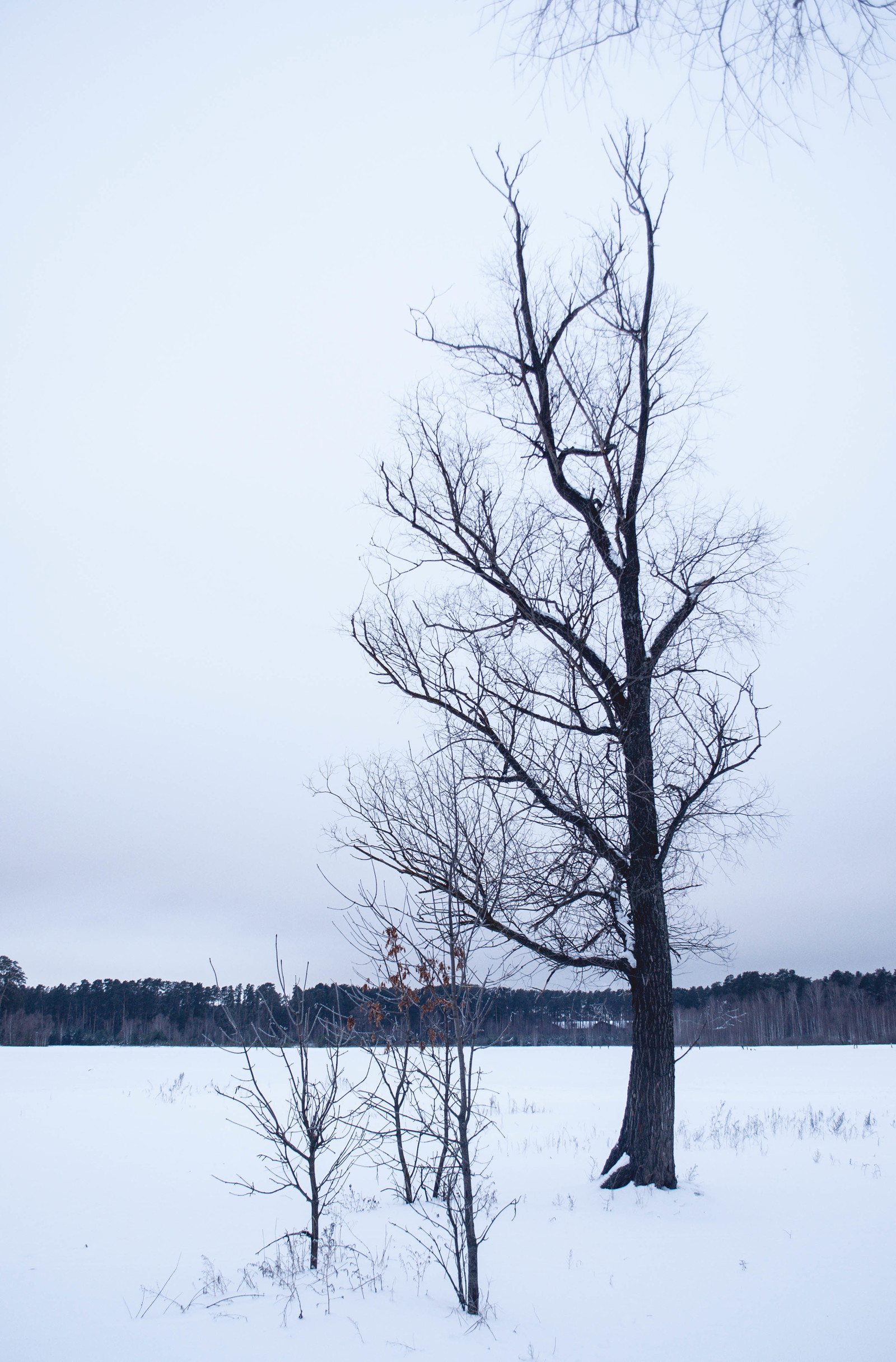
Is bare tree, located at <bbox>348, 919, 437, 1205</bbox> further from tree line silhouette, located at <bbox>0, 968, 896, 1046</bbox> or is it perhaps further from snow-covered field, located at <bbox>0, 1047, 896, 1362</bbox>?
tree line silhouette, located at <bbox>0, 968, 896, 1046</bbox>

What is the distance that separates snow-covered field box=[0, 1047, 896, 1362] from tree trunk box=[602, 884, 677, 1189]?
0.33 meters

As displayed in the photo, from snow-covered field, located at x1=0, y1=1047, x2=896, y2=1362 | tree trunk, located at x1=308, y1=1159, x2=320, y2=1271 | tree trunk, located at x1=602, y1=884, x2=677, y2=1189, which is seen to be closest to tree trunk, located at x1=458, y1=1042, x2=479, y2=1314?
snow-covered field, located at x1=0, y1=1047, x2=896, y2=1362

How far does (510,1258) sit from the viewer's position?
18.8 feet

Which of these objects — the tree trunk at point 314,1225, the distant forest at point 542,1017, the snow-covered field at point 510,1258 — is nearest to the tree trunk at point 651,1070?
the snow-covered field at point 510,1258

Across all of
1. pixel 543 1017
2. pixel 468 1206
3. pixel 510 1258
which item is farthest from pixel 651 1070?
pixel 543 1017

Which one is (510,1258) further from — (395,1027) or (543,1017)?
(543,1017)

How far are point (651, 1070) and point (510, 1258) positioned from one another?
8.95 ft

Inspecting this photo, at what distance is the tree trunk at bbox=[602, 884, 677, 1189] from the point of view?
24.8 feet

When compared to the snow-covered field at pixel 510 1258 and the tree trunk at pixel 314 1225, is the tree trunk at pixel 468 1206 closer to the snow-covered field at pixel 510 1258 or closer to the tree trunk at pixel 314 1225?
the snow-covered field at pixel 510 1258

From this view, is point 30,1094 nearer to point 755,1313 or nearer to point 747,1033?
point 755,1313

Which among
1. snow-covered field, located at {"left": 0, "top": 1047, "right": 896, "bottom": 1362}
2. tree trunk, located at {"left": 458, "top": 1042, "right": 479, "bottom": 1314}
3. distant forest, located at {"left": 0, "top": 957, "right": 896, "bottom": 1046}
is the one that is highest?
tree trunk, located at {"left": 458, "top": 1042, "right": 479, "bottom": 1314}

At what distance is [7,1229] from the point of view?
6980 mm

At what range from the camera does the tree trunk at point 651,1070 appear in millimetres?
7562

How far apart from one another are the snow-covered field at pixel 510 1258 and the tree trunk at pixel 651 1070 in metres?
0.33
